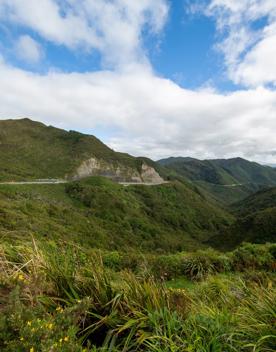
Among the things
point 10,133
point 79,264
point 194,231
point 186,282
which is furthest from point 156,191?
point 79,264

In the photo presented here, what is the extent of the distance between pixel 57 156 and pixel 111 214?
3325cm

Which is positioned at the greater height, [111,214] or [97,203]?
[97,203]

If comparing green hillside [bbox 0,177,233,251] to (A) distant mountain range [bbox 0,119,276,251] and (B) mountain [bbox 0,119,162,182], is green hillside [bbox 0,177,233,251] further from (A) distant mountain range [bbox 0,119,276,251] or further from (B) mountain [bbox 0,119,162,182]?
(B) mountain [bbox 0,119,162,182]

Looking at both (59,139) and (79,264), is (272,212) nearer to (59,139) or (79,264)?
(79,264)

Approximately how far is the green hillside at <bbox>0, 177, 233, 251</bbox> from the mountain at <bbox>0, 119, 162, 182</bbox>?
34.1ft

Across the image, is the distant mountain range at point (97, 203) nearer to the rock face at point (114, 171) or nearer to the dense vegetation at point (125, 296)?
the rock face at point (114, 171)

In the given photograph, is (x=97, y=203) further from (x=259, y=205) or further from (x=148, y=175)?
(x=259, y=205)

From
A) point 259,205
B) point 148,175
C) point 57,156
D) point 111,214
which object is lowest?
point 259,205

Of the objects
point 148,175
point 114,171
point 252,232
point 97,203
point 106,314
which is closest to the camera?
point 106,314

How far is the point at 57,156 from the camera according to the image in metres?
70.3

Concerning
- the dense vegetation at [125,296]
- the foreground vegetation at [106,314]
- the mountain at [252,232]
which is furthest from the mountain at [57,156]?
the foreground vegetation at [106,314]

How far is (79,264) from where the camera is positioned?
3.78 metres

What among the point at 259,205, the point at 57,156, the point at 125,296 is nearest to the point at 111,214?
the point at 57,156

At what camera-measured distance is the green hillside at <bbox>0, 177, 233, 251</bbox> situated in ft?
79.4
